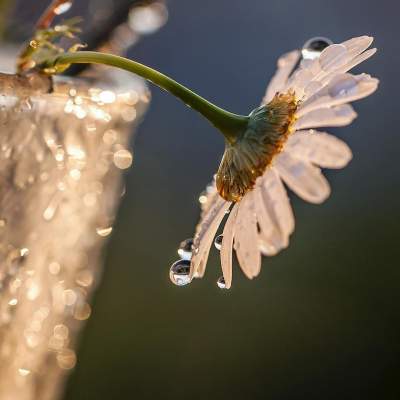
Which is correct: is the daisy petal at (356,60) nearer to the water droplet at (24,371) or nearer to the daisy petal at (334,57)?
the daisy petal at (334,57)

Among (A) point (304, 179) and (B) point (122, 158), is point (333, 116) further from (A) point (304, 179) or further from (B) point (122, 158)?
(B) point (122, 158)

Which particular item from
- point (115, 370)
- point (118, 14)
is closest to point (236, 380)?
point (115, 370)

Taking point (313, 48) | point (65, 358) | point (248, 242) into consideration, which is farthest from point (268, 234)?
point (65, 358)

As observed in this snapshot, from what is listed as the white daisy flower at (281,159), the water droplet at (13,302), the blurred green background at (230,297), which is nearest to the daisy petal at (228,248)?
the white daisy flower at (281,159)

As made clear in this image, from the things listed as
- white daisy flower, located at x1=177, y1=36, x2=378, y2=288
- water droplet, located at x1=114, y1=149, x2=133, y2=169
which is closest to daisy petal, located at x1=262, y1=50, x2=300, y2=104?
white daisy flower, located at x1=177, y1=36, x2=378, y2=288

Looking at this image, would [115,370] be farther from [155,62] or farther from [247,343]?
[155,62]
